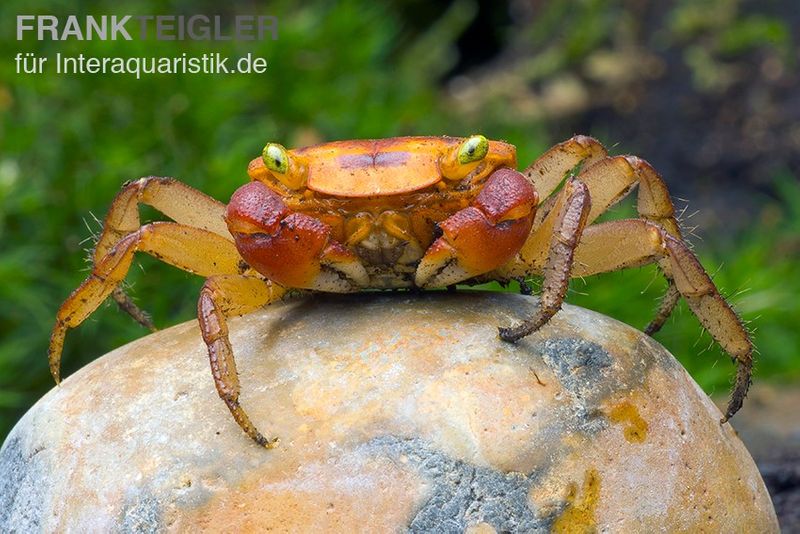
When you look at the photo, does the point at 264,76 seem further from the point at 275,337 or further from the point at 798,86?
the point at 275,337

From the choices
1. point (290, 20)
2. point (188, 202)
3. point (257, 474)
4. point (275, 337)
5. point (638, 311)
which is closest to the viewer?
point (257, 474)

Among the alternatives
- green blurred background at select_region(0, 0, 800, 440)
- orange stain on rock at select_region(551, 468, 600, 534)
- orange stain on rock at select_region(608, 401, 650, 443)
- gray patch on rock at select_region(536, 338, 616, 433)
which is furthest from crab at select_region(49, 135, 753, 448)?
green blurred background at select_region(0, 0, 800, 440)

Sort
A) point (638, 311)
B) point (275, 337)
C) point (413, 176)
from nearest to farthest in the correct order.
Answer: point (413, 176), point (275, 337), point (638, 311)

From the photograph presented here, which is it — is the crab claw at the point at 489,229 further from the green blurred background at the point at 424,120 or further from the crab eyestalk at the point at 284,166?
the green blurred background at the point at 424,120

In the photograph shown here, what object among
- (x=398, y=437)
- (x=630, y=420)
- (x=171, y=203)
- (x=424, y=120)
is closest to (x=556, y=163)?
(x=630, y=420)

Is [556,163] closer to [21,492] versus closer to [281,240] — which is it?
[281,240]

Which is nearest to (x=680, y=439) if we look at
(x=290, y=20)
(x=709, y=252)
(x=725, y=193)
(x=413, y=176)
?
(x=413, y=176)
